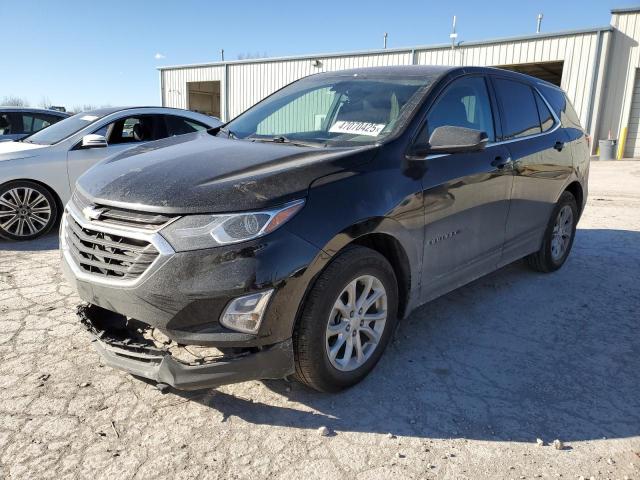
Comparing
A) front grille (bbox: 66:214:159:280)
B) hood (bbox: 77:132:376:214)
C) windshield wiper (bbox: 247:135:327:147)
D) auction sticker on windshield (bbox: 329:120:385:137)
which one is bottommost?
front grille (bbox: 66:214:159:280)

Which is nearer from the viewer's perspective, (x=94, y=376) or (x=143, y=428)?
(x=143, y=428)

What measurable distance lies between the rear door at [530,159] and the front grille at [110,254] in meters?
2.78

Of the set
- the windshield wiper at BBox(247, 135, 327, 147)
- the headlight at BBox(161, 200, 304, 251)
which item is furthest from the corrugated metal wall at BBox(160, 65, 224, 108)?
the headlight at BBox(161, 200, 304, 251)

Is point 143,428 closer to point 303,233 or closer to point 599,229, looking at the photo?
point 303,233

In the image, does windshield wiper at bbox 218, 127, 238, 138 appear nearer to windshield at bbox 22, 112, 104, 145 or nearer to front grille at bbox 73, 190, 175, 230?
front grille at bbox 73, 190, 175, 230

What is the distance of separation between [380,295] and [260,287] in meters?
0.89

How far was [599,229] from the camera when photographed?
23.0 feet

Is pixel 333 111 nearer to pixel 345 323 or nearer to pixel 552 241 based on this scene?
pixel 345 323

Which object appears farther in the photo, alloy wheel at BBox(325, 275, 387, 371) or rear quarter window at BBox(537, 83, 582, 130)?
rear quarter window at BBox(537, 83, 582, 130)

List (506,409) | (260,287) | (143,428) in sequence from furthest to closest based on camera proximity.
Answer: (506,409), (143,428), (260,287)

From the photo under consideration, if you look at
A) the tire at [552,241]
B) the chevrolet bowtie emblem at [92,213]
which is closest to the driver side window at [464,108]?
the tire at [552,241]

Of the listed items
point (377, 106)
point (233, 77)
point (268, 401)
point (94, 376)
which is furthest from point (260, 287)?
point (233, 77)

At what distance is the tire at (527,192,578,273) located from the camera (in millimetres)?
4801

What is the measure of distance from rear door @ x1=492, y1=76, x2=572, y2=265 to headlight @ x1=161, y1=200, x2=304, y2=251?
2.36 meters
